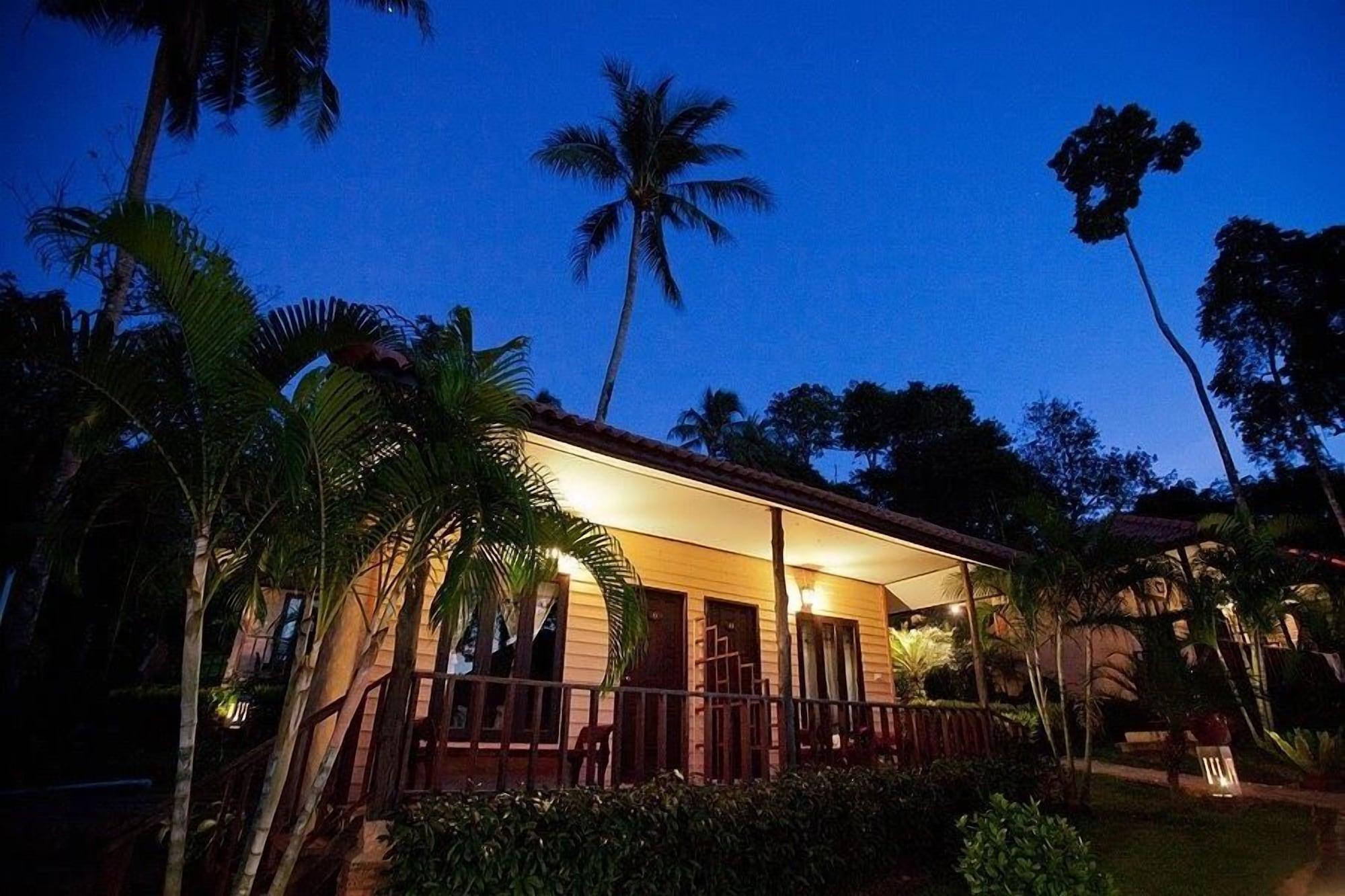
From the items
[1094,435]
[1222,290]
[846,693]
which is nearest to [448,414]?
[846,693]

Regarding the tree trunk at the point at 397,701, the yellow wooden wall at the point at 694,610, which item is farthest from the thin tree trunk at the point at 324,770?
the yellow wooden wall at the point at 694,610

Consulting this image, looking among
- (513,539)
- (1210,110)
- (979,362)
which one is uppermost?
(979,362)

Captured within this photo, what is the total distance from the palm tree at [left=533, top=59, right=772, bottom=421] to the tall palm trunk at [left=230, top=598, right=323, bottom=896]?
13.3m

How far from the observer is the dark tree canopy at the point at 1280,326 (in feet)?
62.6

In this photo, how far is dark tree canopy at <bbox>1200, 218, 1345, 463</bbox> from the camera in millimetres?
19094

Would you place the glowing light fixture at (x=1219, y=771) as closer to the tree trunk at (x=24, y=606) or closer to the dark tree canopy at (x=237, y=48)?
the tree trunk at (x=24, y=606)

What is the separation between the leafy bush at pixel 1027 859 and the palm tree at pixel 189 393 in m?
4.73

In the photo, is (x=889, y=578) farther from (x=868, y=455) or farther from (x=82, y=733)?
(x=868, y=455)

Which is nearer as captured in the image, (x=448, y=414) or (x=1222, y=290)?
(x=448, y=414)

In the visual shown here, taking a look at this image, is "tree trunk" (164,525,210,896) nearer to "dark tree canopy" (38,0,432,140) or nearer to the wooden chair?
the wooden chair

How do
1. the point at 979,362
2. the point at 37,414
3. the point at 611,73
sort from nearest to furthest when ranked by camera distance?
the point at 37,414 < the point at 611,73 < the point at 979,362

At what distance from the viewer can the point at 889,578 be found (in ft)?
36.3

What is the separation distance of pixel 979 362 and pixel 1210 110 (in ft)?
366

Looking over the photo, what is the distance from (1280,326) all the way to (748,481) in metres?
21.7
